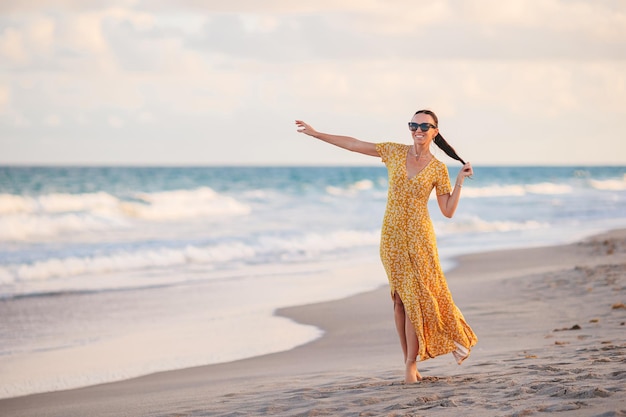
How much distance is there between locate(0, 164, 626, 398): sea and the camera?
8.18 meters

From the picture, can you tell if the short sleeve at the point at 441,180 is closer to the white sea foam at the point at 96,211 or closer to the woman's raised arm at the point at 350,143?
the woman's raised arm at the point at 350,143

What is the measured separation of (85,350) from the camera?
327 inches

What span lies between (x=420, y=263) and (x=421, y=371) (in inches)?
51.8

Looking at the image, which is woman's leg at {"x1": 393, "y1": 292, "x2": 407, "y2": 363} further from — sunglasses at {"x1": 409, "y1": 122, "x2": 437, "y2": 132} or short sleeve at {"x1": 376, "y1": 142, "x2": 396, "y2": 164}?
sunglasses at {"x1": 409, "y1": 122, "x2": 437, "y2": 132}

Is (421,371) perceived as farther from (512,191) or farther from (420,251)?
(512,191)

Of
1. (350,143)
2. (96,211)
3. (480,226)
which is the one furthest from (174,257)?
(96,211)

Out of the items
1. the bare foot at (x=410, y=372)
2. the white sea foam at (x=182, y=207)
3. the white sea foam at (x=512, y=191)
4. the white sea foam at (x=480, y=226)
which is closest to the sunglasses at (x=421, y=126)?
the bare foot at (x=410, y=372)

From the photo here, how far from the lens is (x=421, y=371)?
6.55 m

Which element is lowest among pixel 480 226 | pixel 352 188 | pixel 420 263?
pixel 420 263

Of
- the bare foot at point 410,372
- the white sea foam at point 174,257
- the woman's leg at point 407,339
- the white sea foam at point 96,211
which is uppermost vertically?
the white sea foam at point 96,211

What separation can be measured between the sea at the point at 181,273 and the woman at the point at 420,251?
8.79 ft

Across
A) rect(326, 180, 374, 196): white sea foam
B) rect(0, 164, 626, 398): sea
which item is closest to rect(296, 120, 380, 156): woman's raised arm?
rect(0, 164, 626, 398): sea

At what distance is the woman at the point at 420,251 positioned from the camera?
222 inches

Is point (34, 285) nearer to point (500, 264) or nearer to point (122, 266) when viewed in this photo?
point (122, 266)
